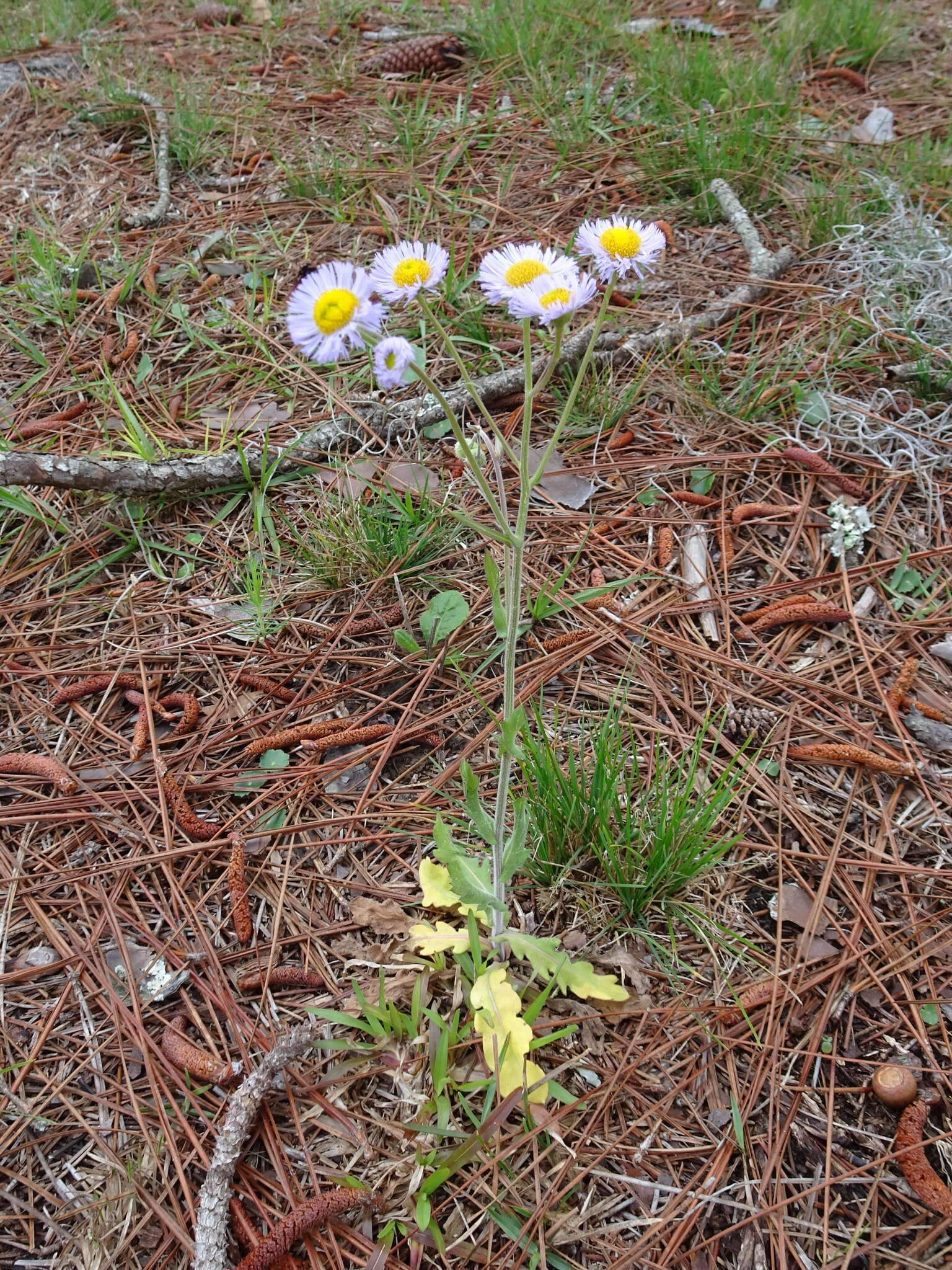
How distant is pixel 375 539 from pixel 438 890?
0.85 m

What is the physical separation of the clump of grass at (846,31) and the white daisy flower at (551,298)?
3.21 meters

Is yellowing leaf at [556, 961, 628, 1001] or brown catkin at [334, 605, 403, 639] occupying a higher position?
brown catkin at [334, 605, 403, 639]

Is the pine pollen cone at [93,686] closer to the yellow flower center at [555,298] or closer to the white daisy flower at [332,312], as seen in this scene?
the white daisy flower at [332,312]

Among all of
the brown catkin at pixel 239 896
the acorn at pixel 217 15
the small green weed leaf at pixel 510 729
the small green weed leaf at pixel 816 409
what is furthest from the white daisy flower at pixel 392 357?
the acorn at pixel 217 15

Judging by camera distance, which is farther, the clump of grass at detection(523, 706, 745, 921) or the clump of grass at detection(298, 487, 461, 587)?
the clump of grass at detection(298, 487, 461, 587)

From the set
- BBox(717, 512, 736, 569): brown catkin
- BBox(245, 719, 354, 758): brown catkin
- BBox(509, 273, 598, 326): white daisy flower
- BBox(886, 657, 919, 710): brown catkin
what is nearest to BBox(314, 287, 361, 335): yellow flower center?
BBox(509, 273, 598, 326): white daisy flower

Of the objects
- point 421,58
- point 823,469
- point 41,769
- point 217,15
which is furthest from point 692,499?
point 217,15

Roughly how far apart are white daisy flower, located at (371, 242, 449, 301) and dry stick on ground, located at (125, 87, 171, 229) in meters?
2.17

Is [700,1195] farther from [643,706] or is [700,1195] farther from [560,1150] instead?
[643,706]

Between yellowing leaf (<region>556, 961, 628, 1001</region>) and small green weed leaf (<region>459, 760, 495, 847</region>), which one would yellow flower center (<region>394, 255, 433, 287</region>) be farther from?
yellowing leaf (<region>556, 961, 628, 1001</region>)

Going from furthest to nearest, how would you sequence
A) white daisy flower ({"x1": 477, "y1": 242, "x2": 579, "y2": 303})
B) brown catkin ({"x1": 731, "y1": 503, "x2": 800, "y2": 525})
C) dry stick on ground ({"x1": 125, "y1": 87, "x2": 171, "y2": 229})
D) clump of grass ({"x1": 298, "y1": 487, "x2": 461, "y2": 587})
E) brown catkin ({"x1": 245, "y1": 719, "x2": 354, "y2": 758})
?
1. dry stick on ground ({"x1": 125, "y1": 87, "x2": 171, "y2": 229})
2. brown catkin ({"x1": 731, "y1": 503, "x2": 800, "y2": 525})
3. clump of grass ({"x1": 298, "y1": 487, "x2": 461, "y2": 587})
4. brown catkin ({"x1": 245, "y1": 719, "x2": 354, "y2": 758})
5. white daisy flower ({"x1": 477, "y1": 242, "x2": 579, "y2": 303})

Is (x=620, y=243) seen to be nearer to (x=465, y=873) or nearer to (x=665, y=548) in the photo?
(x=665, y=548)

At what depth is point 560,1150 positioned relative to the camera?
1.24m

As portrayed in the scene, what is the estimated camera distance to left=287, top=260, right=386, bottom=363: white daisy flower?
3.49ft
